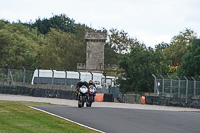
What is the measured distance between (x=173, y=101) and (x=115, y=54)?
220 feet

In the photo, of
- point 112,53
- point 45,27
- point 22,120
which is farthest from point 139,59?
point 45,27

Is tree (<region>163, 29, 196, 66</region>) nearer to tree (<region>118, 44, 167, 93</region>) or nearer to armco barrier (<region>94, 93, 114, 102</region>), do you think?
tree (<region>118, 44, 167, 93</region>)

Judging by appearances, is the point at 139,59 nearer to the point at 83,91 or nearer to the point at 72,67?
the point at 72,67

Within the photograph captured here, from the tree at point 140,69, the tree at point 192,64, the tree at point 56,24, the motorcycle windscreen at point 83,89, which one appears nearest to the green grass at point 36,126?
the motorcycle windscreen at point 83,89

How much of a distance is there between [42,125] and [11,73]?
30106mm

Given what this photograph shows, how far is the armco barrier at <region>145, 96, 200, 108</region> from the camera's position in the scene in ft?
119

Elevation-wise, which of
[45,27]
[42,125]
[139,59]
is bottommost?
[42,125]

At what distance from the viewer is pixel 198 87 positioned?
3838 cm

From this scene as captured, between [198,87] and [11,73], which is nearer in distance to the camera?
[198,87]

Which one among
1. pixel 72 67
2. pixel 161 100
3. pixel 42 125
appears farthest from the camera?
pixel 72 67

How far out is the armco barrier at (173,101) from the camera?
119ft

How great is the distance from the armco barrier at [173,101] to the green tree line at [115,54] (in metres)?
25.6

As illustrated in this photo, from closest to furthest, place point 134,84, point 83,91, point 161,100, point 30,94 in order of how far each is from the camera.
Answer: point 83,91 → point 161,100 → point 30,94 → point 134,84

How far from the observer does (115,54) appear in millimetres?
104125
